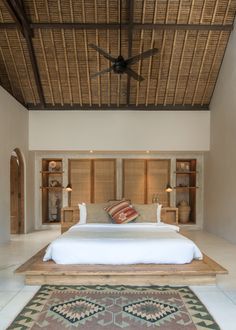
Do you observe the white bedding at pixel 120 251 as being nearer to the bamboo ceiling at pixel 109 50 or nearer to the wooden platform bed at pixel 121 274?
the wooden platform bed at pixel 121 274

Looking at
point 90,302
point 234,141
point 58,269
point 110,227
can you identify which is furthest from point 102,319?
point 234,141

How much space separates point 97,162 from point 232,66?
4.12m

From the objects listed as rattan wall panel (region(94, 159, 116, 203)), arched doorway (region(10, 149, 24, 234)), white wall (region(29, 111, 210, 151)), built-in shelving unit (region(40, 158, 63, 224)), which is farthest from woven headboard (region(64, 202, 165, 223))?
built-in shelving unit (region(40, 158, 63, 224))

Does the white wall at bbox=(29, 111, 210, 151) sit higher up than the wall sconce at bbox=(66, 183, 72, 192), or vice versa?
the white wall at bbox=(29, 111, 210, 151)

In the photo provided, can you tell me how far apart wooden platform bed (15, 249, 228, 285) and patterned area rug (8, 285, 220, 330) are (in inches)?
4.2

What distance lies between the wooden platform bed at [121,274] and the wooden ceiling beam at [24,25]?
13.5ft

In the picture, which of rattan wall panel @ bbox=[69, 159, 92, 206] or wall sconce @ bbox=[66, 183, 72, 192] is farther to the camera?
rattan wall panel @ bbox=[69, 159, 92, 206]

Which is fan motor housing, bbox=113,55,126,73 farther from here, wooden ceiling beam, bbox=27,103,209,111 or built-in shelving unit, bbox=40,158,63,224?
built-in shelving unit, bbox=40,158,63,224

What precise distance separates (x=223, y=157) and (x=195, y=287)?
389cm

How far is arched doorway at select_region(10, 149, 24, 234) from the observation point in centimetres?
753

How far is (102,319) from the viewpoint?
290 cm

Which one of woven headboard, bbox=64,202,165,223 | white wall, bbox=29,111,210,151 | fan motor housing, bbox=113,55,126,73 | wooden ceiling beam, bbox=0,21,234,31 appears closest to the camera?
fan motor housing, bbox=113,55,126,73

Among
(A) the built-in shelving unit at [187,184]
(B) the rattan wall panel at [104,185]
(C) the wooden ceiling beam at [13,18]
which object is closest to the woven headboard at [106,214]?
(B) the rattan wall panel at [104,185]

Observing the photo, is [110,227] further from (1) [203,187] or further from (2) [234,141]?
(1) [203,187]
